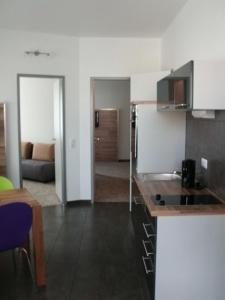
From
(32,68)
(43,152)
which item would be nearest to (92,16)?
(32,68)

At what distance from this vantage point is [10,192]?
3.12 meters

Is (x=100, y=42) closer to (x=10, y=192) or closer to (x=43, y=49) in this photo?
(x=43, y=49)

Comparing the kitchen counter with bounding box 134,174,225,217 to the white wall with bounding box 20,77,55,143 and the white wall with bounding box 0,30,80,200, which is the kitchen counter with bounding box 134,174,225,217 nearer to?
the white wall with bounding box 0,30,80,200

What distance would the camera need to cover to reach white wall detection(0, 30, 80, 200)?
15.2 ft

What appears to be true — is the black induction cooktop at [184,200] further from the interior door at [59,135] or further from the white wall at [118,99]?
the white wall at [118,99]

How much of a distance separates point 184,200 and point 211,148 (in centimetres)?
61

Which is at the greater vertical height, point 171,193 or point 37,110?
point 37,110

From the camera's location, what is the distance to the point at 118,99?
32.7 feet

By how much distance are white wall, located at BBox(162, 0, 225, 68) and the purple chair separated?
211 cm

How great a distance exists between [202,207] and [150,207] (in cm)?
41

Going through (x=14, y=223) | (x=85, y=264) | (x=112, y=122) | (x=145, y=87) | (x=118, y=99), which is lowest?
(x=85, y=264)

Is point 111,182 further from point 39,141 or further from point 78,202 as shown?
point 39,141

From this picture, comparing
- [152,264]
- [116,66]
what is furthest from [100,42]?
[152,264]

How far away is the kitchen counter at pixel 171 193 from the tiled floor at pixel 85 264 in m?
0.84
